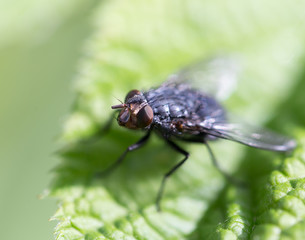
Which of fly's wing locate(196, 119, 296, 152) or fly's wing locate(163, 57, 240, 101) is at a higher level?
fly's wing locate(163, 57, 240, 101)

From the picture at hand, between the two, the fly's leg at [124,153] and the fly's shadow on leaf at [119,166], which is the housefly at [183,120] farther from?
the fly's shadow on leaf at [119,166]

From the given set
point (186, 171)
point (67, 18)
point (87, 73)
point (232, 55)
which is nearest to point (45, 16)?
point (67, 18)

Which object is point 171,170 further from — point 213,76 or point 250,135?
point 213,76

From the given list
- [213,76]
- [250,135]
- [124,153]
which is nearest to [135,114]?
[124,153]

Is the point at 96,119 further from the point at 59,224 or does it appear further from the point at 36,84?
the point at 36,84

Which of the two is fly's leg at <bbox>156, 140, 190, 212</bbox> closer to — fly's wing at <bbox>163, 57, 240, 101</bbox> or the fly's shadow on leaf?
the fly's shadow on leaf

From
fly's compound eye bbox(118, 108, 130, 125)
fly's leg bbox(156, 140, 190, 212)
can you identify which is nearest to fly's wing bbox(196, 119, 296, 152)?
fly's leg bbox(156, 140, 190, 212)
